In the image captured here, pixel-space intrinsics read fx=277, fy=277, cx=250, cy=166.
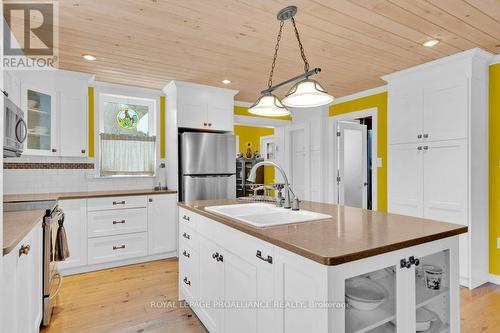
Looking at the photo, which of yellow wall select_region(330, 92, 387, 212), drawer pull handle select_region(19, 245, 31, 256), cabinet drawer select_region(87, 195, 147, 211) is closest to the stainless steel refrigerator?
cabinet drawer select_region(87, 195, 147, 211)

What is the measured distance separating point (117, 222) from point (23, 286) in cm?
198

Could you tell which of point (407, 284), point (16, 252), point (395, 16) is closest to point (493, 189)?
point (395, 16)

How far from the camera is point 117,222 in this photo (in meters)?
3.46

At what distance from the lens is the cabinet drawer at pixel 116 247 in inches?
131

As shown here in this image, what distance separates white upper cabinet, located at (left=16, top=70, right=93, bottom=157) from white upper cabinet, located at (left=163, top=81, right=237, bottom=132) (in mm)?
1062

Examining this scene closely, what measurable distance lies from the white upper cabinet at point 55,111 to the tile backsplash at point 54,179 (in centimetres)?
26

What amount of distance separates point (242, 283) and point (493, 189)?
297 centimetres

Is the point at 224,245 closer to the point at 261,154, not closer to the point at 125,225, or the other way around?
the point at 125,225

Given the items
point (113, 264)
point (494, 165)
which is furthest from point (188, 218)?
point (494, 165)

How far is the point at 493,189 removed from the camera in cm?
292

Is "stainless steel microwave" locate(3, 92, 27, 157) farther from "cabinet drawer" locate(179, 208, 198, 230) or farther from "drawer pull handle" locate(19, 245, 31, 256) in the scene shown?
"cabinet drawer" locate(179, 208, 198, 230)

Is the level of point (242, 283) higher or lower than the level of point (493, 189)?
lower

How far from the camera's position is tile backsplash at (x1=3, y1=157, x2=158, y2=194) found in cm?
321
